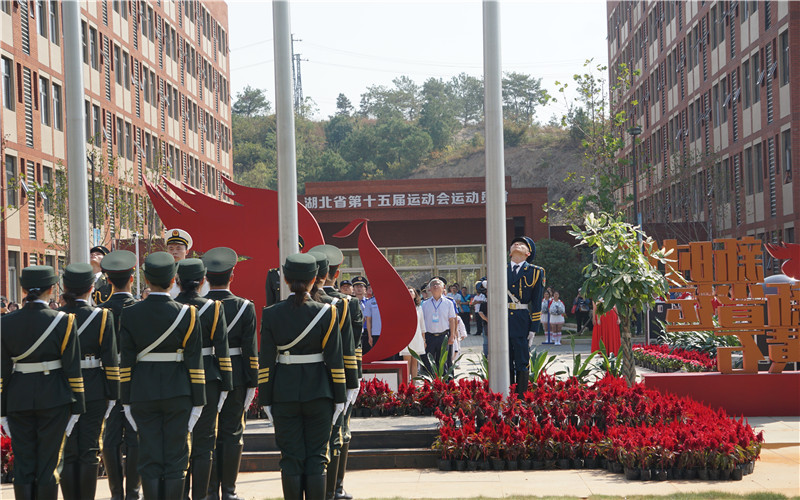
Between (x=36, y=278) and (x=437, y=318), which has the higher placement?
(x=36, y=278)

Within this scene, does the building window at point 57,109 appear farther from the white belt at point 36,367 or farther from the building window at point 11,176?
the white belt at point 36,367

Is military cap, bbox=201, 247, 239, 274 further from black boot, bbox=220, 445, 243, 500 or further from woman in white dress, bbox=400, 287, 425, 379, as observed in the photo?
woman in white dress, bbox=400, 287, 425, 379

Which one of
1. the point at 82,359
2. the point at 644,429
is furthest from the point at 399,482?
the point at 82,359

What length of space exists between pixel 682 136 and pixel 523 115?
229 feet

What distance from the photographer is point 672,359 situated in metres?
17.7

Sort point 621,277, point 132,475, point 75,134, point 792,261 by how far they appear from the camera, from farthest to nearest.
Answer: point 792,261 < point 621,277 < point 75,134 < point 132,475

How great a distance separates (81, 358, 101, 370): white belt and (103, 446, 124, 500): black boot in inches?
27.2

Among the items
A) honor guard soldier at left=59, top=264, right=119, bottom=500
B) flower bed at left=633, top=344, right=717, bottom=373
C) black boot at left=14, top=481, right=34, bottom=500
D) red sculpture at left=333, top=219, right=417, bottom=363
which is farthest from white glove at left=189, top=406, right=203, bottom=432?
Result: flower bed at left=633, top=344, right=717, bottom=373

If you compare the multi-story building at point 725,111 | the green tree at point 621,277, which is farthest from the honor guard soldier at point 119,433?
the multi-story building at point 725,111

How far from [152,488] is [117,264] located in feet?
6.37

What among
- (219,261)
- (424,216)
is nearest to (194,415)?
(219,261)

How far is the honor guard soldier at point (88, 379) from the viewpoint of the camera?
7656mm

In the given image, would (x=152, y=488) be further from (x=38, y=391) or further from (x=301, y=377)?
(x=301, y=377)

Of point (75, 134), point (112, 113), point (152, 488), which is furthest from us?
point (112, 113)
